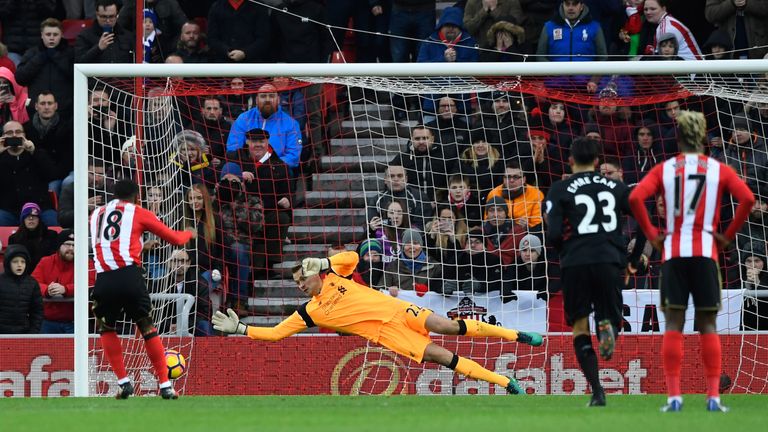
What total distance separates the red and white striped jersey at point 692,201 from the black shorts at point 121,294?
4208 millimetres

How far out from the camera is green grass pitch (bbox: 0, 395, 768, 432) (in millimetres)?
8820

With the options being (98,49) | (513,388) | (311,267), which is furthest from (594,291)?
(98,49)

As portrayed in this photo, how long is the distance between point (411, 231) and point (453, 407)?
12.9ft

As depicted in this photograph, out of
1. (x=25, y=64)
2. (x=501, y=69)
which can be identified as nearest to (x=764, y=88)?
(x=501, y=69)

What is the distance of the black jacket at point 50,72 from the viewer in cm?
1778

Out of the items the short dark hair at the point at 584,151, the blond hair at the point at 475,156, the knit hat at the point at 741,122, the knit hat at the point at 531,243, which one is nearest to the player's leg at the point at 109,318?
the short dark hair at the point at 584,151

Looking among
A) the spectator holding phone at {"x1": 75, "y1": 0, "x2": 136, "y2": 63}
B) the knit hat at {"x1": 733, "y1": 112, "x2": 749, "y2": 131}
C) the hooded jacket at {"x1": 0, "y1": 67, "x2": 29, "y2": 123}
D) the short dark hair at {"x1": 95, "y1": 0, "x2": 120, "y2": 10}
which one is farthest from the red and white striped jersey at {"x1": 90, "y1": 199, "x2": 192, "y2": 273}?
the hooded jacket at {"x1": 0, "y1": 67, "x2": 29, "y2": 123}

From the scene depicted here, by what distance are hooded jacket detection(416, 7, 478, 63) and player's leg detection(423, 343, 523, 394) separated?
17.7 feet

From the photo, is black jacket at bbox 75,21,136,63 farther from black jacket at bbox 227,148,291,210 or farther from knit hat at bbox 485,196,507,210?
knit hat at bbox 485,196,507,210

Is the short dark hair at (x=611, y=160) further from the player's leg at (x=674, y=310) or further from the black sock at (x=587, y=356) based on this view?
the player's leg at (x=674, y=310)

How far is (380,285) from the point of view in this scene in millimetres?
14656

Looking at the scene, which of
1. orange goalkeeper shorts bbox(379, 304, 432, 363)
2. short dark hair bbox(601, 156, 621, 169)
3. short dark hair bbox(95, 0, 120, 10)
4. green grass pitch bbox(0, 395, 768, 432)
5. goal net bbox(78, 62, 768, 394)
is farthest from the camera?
short dark hair bbox(95, 0, 120, 10)

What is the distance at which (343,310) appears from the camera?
1281 cm

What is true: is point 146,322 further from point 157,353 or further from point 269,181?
point 269,181
